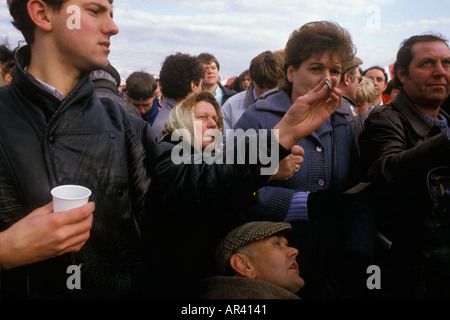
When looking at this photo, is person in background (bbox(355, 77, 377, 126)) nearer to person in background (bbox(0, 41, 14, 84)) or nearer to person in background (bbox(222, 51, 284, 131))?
person in background (bbox(222, 51, 284, 131))

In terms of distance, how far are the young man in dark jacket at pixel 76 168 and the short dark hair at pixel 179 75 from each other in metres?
2.26

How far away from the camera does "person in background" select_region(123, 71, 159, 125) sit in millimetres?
5289

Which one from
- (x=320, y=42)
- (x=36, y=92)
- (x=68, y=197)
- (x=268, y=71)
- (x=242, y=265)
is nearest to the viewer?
(x=68, y=197)

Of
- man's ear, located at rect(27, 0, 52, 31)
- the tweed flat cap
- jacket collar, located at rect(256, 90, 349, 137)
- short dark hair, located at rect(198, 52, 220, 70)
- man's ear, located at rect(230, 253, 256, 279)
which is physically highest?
short dark hair, located at rect(198, 52, 220, 70)

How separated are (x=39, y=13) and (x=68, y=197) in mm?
757

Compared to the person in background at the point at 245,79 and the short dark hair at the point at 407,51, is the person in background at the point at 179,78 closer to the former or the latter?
the short dark hair at the point at 407,51

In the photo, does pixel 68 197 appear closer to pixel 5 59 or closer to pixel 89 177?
pixel 89 177

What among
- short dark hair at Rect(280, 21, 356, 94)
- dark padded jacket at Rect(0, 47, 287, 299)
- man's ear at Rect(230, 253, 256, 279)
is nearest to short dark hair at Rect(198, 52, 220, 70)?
short dark hair at Rect(280, 21, 356, 94)

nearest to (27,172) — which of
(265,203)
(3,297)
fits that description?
(3,297)

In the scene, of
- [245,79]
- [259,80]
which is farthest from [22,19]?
[245,79]

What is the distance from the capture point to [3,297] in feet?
4.42

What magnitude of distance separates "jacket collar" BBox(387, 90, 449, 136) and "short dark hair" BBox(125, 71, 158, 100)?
362cm

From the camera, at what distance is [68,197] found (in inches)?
49.7

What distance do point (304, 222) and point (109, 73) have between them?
7.44ft
